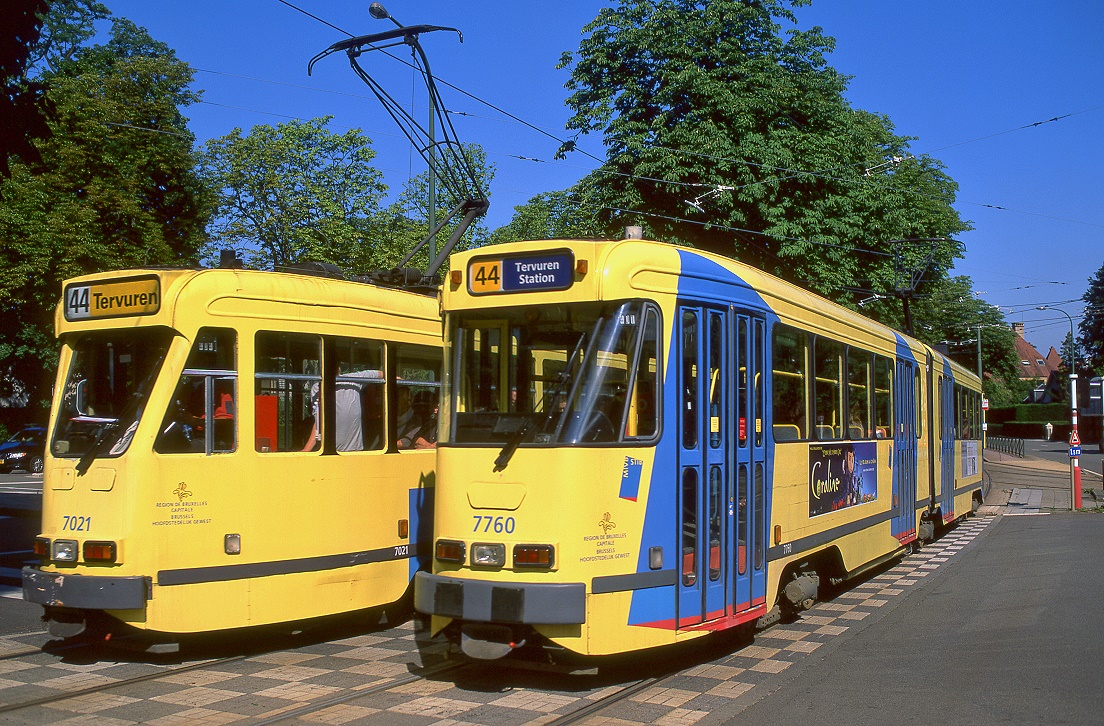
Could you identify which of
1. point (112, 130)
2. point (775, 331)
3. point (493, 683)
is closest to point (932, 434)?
point (775, 331)

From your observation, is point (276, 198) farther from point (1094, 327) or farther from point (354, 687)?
point (1094, 327)

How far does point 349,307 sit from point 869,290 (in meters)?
17.7

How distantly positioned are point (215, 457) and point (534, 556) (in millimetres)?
2882

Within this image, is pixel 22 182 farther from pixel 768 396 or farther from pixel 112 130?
pixel 768 396

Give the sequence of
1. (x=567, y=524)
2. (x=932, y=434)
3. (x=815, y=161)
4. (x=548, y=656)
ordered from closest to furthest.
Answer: (x=567, y=524), (x=548, y=656), (x=932, y=434), (x=815, y=161)

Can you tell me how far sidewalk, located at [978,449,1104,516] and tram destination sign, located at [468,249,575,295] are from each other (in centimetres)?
1994

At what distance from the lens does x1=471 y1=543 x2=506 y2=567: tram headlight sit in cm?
730

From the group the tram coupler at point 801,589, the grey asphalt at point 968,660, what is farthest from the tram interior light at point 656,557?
the tram coupler at point 801,589

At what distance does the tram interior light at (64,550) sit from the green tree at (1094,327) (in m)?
70.1

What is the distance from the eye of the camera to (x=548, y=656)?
26.8 ft

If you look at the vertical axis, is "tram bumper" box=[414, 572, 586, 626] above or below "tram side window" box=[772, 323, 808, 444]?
below

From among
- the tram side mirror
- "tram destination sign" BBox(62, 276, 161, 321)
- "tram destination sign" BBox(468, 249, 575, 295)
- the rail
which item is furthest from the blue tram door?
the rail

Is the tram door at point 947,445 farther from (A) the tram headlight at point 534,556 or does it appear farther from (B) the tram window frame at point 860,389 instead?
(A) the tram headlight at point 534,556

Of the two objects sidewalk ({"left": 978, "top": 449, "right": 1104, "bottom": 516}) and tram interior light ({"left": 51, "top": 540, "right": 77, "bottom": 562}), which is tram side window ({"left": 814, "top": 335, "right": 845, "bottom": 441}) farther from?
sidewalk ({"left": 978, "top": 449, "right": 1104, "bottom": 516})
